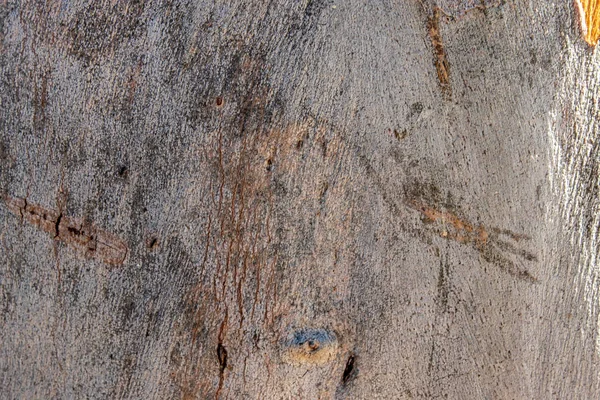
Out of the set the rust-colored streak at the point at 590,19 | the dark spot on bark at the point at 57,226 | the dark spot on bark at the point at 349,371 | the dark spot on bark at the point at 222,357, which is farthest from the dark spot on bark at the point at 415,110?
the dark spot on bark at the point at 57,226

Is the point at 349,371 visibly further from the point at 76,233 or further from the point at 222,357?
the point at 76,233

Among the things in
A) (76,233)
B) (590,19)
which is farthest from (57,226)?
(590,19)

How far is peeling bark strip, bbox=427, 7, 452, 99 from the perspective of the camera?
3.29 ft

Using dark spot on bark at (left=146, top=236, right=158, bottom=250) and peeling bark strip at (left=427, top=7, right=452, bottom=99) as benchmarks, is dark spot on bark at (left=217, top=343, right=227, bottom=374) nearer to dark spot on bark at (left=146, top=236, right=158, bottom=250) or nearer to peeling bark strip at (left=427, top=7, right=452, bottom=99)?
dark spot on bark at (left=146, top=236, right=158, bottom=250)

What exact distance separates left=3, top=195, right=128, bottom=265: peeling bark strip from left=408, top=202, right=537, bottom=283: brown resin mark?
61cm

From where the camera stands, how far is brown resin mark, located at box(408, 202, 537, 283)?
101cm

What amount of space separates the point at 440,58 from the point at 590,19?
30cm

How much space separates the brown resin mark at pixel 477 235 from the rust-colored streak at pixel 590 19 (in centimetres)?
42

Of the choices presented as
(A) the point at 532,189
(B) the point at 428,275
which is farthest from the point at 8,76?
(A) the point at 532,189

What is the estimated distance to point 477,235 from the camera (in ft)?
3.33

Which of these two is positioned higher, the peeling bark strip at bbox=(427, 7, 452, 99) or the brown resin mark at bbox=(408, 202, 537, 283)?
Result: the peeling bark strip at bbox=(427, 7, 452, 99)

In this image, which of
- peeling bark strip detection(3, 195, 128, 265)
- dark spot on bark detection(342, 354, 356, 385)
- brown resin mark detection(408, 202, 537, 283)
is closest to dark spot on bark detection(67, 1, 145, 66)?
peeling bark strip detection(3, 195, 128, 265)

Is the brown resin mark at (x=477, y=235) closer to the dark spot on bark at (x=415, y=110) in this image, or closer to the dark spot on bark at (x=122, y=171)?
the dark spot on bark at (x=415, y=110)

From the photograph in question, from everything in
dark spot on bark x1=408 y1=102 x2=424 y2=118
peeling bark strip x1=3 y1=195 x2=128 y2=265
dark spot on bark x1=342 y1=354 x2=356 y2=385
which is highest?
dark spot on bark x1=408 y1=102 x2=424 y2=118
